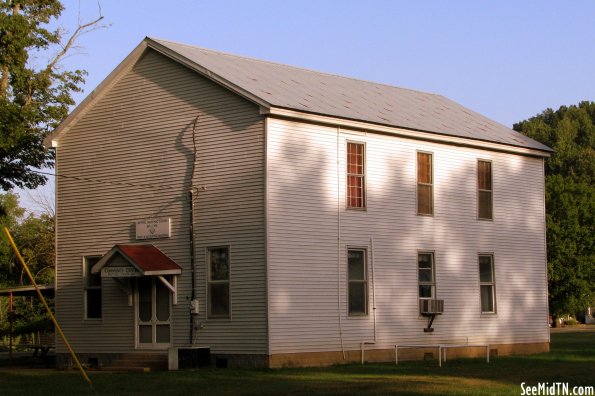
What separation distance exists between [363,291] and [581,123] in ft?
235

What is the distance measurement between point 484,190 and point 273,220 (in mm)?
9938

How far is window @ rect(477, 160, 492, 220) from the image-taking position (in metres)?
35.9

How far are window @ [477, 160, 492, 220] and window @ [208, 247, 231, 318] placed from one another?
10.0 m

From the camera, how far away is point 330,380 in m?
24.6

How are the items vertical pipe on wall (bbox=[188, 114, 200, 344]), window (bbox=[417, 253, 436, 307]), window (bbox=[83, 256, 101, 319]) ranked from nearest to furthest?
vertical pipe on wall (bbox=[188, 114, 200, 344]) → window (bbox=[83, 256, 101, 319]) → window (bbox=[417, 253, 436, 307])

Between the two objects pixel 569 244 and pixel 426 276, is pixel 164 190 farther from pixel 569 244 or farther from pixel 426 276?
pixel 569 244

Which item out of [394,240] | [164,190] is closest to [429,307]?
[394,240]

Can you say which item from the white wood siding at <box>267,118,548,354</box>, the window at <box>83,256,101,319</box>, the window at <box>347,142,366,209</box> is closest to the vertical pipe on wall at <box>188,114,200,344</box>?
the white wood siding at <box>267,118,548,354</box>

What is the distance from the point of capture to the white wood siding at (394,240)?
96.7ft

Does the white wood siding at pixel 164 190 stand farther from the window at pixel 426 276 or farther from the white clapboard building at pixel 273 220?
the window at pixel 426 276

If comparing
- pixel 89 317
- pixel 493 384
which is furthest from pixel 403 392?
pixel 89 317

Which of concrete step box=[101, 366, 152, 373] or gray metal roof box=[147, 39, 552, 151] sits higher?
gray metal roof box=[147, 39, 552, 151]

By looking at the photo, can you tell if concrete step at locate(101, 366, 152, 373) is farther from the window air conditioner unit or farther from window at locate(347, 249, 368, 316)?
the window air conditioner unit

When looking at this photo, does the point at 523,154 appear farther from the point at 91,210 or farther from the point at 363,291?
the point at 91,210
